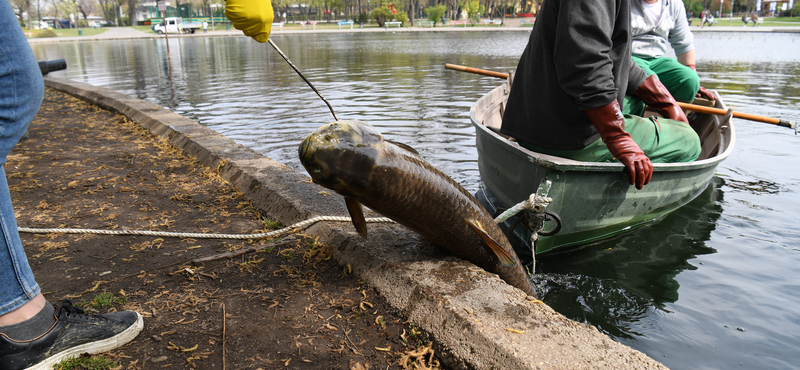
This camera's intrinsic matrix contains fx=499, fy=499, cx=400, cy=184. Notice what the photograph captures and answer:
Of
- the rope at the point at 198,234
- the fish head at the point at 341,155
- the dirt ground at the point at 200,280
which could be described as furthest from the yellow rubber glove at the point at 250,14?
the dirt ground at the point at 200,280

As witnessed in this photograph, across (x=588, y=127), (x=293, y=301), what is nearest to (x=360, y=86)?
(x=588, y=127)

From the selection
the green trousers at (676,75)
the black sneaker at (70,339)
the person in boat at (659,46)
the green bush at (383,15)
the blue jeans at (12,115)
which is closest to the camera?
the blue jeans at (12,115)

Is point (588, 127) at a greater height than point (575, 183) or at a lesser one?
greater

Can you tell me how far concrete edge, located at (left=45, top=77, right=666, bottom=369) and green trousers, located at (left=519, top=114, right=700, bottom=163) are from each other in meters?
1.50

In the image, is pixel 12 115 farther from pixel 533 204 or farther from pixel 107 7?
pixel 107 7

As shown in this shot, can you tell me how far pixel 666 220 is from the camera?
16.9ft

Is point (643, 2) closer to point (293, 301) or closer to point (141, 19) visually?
point (293, 301)

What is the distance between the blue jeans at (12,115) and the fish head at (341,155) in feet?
3.48

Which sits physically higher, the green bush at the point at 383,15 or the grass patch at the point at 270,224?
the green bush at the point at 383,15

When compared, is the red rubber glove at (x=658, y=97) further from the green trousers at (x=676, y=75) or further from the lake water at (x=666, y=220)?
the lake water at (x=666, y=220)

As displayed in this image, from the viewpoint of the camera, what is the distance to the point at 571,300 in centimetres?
367

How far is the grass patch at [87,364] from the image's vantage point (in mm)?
2043

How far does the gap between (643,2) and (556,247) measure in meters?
2.45

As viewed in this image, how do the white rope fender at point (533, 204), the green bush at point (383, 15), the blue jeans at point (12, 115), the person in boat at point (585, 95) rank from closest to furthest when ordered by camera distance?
1. the blue jeans at point (12, 115)
2. the person in boat at point (585, 95)
3. the white rope fender at point (533, 204)
4. the green bush at point (383, 15)
